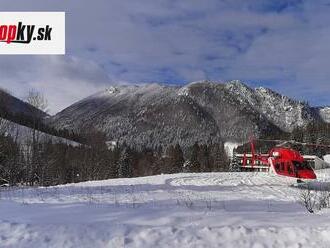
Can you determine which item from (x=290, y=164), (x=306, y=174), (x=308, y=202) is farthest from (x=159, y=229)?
(x=290, y=164)

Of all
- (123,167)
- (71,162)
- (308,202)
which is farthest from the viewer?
(123,167)

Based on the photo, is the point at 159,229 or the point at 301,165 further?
the point at 301,165

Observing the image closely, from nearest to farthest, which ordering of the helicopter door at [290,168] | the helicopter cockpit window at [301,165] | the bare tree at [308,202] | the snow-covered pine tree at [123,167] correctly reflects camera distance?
the bare tree at [308,202] → the helicopter door at [290,168] → the helicopter cockpit window at [301,165] → the snow-covered pine tree at [123,167]

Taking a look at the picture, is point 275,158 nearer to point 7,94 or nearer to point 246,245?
point 246,245

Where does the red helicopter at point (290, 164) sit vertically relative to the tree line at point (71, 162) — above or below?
below

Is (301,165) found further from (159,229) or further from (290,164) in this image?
(159,229)

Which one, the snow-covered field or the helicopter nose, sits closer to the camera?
the snow-covered field

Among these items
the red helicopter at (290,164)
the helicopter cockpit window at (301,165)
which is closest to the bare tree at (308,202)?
the red helicopter at (290,164)

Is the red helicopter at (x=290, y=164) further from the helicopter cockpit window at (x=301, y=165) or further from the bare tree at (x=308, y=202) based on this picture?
the bare tree at (x=308, y=202)

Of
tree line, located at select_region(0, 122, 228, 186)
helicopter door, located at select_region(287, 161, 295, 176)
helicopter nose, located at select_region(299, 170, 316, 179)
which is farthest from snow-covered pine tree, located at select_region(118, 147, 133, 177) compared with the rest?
helicopter nose, located at select_region(299, 170, 316, 179)

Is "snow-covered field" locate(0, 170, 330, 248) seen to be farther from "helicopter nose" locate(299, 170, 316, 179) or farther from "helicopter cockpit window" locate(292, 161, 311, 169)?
"helicopter cockpit window" locate(292, 161, 311, 169)

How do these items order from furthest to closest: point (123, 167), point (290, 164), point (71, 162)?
point (123, 167), point (71, 162), point (290, 164)

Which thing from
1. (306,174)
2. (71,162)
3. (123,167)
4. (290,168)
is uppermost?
(71,162)

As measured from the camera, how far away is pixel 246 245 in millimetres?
10805
